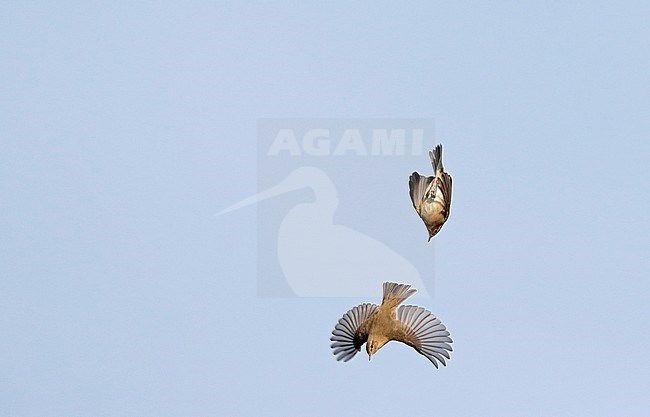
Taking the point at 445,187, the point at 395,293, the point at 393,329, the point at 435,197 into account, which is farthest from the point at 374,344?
the point at 445,187

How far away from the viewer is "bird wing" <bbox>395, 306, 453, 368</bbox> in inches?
427

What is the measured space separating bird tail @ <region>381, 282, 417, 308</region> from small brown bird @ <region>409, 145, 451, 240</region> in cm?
76

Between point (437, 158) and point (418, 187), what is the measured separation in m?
0.41

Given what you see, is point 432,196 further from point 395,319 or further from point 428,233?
point 395,319

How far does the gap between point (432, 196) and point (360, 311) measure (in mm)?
1545

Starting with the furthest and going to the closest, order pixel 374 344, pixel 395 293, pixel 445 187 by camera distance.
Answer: pixel 395 293
pixel 374 344
pixel 445 187

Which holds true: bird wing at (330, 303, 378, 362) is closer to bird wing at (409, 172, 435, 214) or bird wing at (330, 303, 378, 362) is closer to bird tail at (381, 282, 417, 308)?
bird tail at (381, 282, 417, 308)

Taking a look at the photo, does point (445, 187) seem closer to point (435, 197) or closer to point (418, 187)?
point (435, 197)

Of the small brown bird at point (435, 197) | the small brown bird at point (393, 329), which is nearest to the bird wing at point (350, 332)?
the small brown bird at point (393, 329)

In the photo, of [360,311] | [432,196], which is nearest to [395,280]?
[360,311]

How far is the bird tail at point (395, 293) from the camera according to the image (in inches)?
438

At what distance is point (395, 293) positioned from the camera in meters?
11.2

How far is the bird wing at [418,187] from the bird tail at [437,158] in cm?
14

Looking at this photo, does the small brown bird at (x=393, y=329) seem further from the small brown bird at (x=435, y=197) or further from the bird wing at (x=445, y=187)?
the bird wing at (x=445, y=187)
